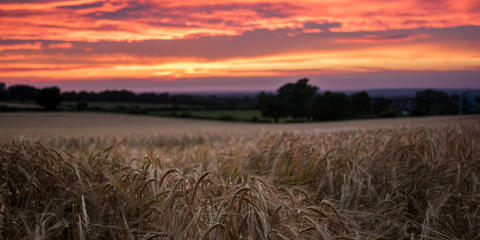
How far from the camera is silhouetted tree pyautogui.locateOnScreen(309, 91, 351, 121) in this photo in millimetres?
45969

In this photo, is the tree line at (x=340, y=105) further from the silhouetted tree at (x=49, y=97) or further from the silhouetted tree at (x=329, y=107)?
the silhouetted tree at (x=49, y=97)

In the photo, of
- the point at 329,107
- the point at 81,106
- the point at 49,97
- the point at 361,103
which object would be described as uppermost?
the point at 49,97

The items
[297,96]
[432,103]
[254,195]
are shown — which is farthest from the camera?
[297,96]

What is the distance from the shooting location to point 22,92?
28.1 m

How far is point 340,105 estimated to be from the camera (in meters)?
47.0

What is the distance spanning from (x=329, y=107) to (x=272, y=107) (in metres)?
7.44

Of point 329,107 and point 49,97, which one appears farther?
point 329,107

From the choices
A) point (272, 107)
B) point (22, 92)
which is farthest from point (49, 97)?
point (272, 107)

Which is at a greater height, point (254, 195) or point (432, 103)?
point (432, 103)

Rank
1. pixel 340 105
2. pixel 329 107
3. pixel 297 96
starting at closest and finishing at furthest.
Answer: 1. pixel 329 107
2. pixel 340 105
3. pixel 297 96

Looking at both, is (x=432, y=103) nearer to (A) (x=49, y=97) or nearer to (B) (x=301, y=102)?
(B) (x=301, y=102)

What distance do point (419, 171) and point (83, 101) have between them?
126ft

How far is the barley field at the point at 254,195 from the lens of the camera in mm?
2717

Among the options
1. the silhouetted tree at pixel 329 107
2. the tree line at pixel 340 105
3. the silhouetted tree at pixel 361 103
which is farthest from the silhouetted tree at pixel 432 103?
the silhouetted tree at pixel 329 107
